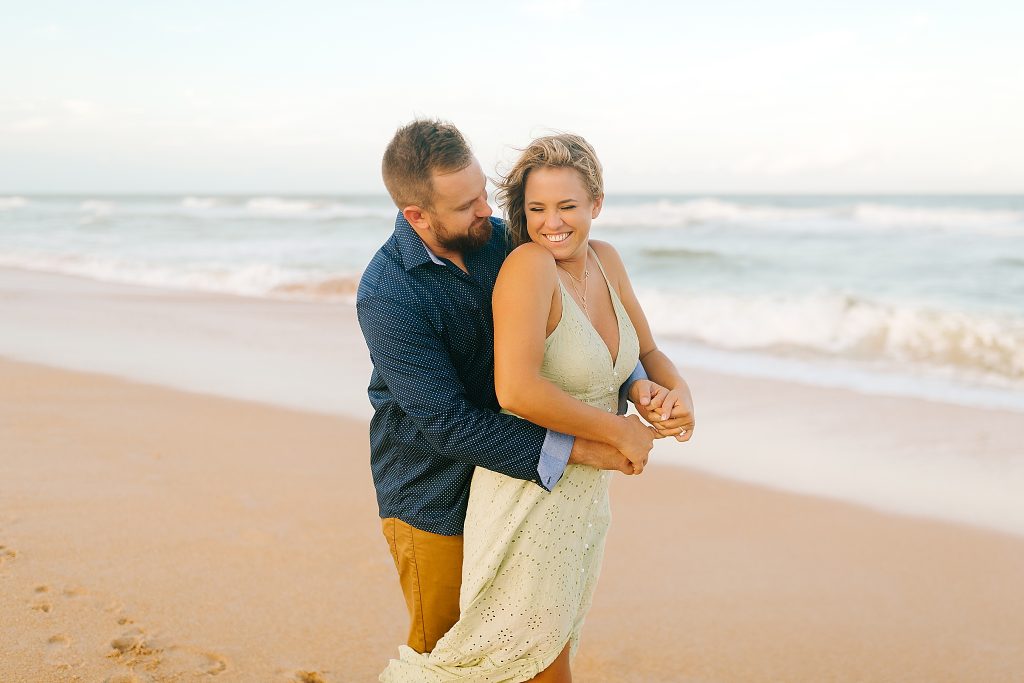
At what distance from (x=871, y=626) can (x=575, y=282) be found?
2.35 m

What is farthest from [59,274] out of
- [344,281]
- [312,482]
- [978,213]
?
[978,213]

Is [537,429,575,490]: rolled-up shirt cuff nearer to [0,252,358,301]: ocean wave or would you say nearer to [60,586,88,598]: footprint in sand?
[60,586,88,598]: footprint in sand

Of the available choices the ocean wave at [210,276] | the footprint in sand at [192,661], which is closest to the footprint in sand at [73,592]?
the footprint in sand at [192,661]

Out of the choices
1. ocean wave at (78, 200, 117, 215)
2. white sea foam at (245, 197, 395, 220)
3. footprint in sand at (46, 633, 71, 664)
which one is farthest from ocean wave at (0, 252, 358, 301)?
ocean wave at (78, 200, 117, 215)

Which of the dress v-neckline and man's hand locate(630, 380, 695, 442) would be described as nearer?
the dress v-neckline

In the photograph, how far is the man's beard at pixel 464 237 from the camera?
2.45 meters

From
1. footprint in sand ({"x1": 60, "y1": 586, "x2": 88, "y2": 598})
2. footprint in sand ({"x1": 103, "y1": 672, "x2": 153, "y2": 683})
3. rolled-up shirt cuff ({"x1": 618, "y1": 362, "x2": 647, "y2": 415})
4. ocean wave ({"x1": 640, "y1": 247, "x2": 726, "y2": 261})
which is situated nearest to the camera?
rolled-up shirt cuff ({"x1": 618, "y1": 362, "x2": 647, "y2": 415})

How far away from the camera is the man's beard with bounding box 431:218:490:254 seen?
8.03ft

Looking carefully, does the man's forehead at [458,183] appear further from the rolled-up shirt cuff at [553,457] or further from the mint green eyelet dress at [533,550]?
the rolled-up shirt cuff at [553,457]

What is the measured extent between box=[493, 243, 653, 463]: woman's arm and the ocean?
672cm

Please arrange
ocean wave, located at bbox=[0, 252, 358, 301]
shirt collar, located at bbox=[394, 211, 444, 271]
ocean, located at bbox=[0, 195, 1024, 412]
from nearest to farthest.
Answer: shirt collar, located at bbox=[394, 211, 444, 271], ocean, located at bbox=[0, 195, 1024, 412], ocean wave, located at bbox=[0, 252, 358, 301]

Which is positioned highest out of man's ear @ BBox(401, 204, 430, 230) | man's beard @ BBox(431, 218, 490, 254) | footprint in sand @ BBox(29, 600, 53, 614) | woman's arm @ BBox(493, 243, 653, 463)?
man's ear @ BBox(401, 204, 430, 230)

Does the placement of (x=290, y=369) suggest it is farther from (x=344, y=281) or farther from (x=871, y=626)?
(x=344, y=281)

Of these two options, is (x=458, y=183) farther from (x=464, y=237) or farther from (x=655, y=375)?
(x=655, y=375)
